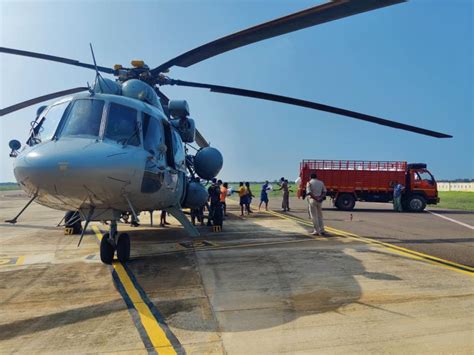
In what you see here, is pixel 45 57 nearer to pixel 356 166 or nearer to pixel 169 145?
pixel 169 145

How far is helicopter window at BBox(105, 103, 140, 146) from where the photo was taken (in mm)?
6148

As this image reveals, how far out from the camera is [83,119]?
614 centimetres

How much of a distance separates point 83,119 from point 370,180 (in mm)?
18678

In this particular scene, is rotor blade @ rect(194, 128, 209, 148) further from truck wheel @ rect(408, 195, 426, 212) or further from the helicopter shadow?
truck wheel @ rect(408, 195, 426, 212)

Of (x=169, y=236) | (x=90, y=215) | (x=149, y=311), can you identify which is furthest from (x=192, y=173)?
(x=149, y=311)

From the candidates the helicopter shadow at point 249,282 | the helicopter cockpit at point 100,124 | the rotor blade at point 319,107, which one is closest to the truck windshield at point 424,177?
the rotor blade at point 319,107

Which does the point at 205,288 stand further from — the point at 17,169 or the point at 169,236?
the point at 169,236

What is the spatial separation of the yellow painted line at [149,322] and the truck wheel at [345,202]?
17360 millimetres

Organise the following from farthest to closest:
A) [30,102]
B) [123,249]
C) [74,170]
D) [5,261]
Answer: [30,102], [5,261], [123,249], [74,170]

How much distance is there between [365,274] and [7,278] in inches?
230

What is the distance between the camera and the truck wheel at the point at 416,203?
2055 cm

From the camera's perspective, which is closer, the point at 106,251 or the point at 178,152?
the point at 106,251

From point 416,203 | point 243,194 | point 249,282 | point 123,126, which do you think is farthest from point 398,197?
point 123,126

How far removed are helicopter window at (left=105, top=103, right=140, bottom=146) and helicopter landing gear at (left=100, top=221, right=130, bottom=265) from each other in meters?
1.59
